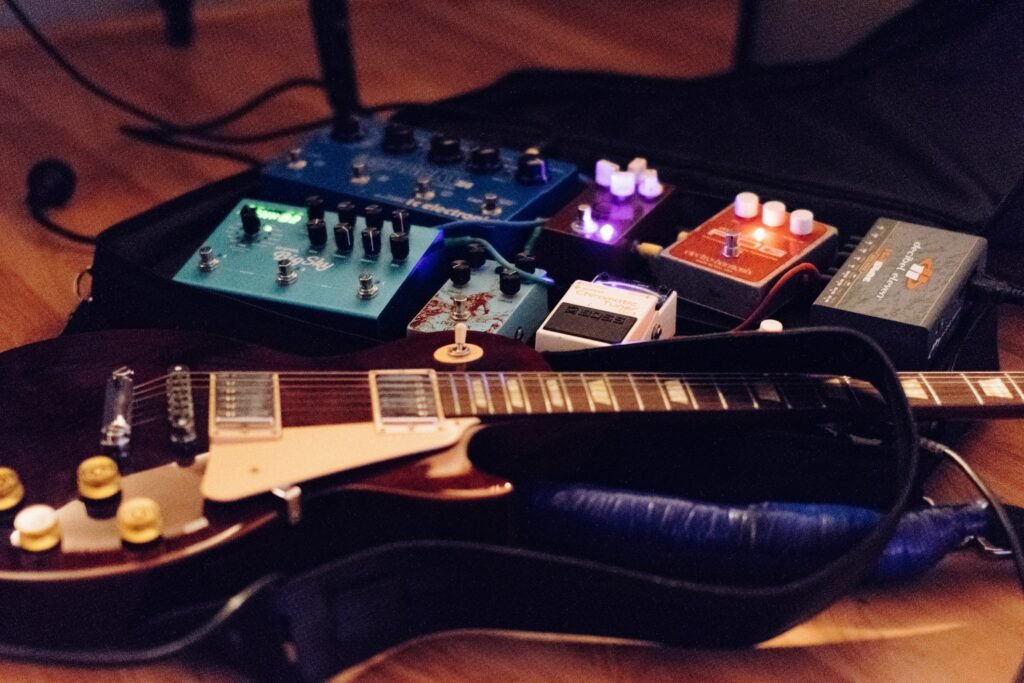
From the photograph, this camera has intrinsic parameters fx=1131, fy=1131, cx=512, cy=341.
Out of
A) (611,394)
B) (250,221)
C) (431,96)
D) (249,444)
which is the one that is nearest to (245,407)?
(249,444)

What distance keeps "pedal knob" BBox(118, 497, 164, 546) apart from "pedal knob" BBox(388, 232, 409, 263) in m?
0.41

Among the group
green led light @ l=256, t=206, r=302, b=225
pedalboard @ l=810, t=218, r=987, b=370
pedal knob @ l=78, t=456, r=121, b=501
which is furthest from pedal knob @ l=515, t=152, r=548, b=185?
pedal knob @ l=78, t=456, r=121, b=501

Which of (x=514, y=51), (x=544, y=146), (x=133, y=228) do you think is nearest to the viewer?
(x=133, y=228)

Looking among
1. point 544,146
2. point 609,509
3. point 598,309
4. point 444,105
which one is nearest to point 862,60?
point 544,146

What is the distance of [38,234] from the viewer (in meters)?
1.43

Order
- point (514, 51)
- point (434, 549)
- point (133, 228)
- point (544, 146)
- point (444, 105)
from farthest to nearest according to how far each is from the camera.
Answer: point (514, 51)
point (444, 105)
point (544, 146)
point (133, 228)
point (434, 549)

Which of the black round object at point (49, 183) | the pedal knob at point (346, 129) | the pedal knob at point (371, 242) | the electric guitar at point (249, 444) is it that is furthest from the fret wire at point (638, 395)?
the black round object at point (49, 183)

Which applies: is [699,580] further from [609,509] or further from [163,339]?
[163,339]

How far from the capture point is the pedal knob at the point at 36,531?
2.49 feet

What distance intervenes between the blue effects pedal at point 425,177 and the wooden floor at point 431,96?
298 mm

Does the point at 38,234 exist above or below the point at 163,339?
below

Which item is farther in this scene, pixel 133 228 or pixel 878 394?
pixel 133 228

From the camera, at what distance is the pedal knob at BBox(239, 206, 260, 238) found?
117 cm

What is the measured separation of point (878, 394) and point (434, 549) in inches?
14.6
